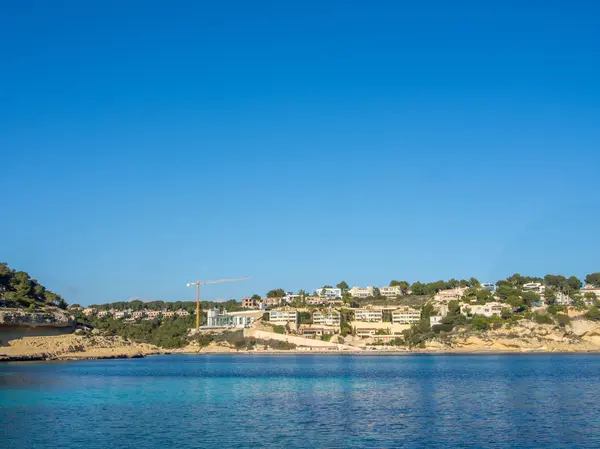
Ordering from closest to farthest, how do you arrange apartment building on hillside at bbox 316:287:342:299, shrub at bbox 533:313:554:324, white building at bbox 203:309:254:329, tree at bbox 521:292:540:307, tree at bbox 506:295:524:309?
shrub at bbox 533:313:554:324 → tree at bbox 506:295:524:309 → tree at bbox 521:292:540:307 → white building at bbox 203:309:254:329 → apartment building on hillside at bbox 316:287:342:299

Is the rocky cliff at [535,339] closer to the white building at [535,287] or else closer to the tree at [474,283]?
the white building at [535,287]

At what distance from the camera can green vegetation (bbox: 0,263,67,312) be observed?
82.5 metres

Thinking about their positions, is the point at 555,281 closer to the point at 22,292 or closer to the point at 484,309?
the point at 484,309

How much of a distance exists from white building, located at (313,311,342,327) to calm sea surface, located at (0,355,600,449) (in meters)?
91.3

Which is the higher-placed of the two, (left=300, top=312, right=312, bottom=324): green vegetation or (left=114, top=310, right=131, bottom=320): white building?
(left=114, top=310, right=131, bottom=320): white building

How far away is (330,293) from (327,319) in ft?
143

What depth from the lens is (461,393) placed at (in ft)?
116

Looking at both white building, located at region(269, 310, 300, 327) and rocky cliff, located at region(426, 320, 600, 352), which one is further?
white building, located at region(269, 310, 300, 327)

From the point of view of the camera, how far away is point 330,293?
586 ft

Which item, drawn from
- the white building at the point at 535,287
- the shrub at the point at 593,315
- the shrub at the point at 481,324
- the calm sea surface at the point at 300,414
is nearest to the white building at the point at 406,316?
the shrub at the point at 481,324

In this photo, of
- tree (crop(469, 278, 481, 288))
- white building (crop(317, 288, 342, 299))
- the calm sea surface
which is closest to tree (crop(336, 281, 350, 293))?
white building (crop(317, 288, 342, 299))

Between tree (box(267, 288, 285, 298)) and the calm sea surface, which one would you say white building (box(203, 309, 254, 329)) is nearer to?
tree (box(267, 288, 285, 298))

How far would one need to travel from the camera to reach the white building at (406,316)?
13100 centimetres

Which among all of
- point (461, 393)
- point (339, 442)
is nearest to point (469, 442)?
point (339, 442)
